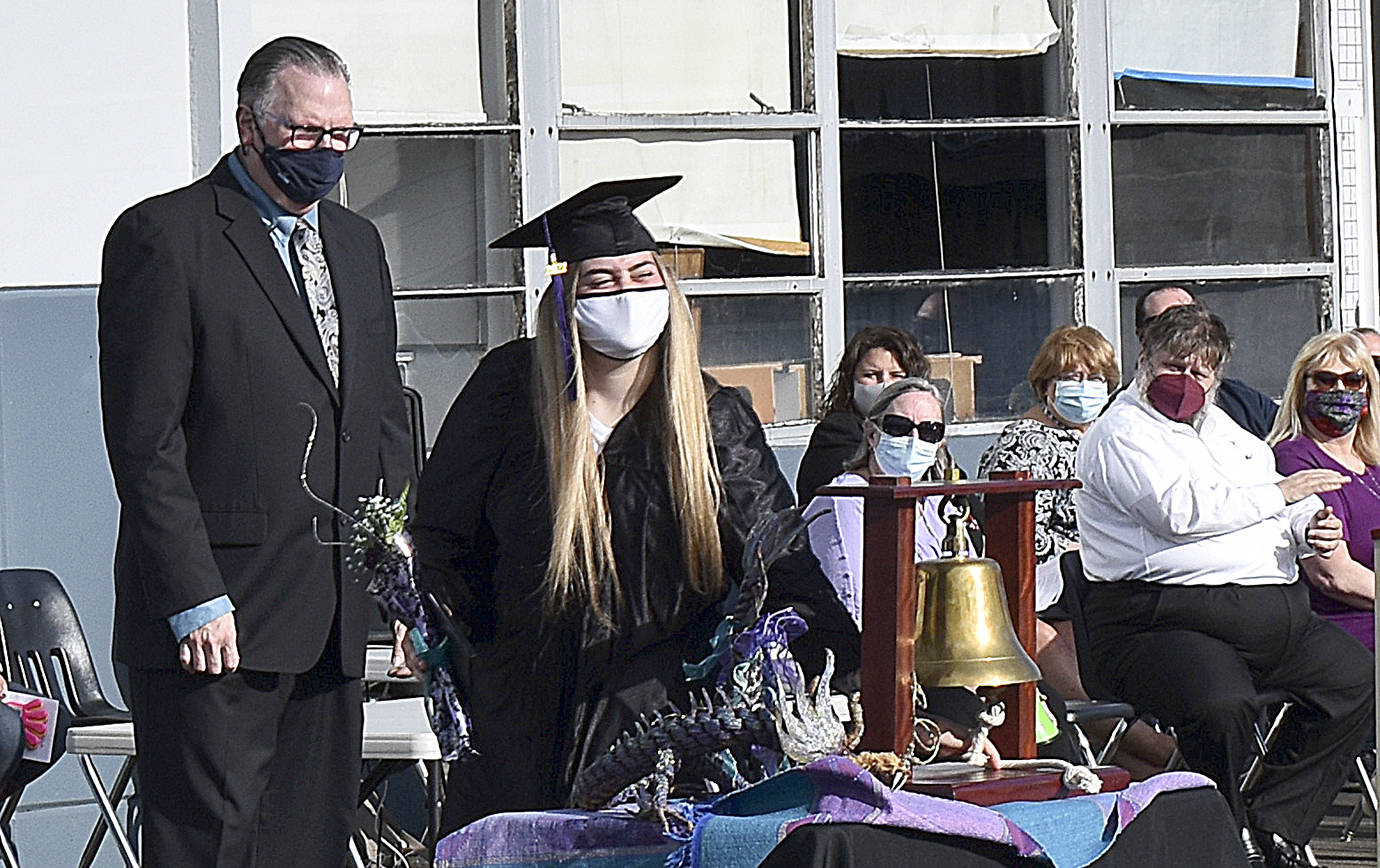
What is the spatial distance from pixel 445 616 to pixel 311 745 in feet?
2.82

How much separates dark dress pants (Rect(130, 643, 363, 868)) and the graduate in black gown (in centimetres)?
60

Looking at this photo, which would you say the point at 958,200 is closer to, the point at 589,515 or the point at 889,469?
the point at 889,469

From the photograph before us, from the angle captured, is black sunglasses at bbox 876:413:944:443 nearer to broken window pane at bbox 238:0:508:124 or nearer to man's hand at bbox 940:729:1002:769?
man's hand at bbox 940:729:1002:769

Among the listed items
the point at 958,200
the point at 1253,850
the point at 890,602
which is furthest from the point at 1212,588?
the point at 890,602

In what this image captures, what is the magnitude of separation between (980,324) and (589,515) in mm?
4525

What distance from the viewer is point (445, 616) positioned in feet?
11.2

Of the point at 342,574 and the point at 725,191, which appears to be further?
the point at 725,191

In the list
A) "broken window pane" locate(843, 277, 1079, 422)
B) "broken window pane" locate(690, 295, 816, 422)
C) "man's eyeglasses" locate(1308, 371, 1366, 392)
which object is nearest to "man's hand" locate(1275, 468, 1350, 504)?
"man's eyeglasses" locate(1308, 371, 1366, 392)

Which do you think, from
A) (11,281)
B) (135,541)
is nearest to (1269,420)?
(11,281)

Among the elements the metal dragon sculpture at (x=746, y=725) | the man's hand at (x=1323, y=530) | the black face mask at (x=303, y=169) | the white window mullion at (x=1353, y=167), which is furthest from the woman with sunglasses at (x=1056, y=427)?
the metal dragon sculpture at (x=746, y=725)

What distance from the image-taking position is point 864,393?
639 cm

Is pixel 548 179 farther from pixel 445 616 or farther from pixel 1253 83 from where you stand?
pixel 445 616

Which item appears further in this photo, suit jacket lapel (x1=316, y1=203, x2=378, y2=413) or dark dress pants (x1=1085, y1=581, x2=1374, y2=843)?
dark dress pants (x1=1085, y1=581, x2=1374, y2=843)

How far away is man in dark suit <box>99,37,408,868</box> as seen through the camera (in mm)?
3922
